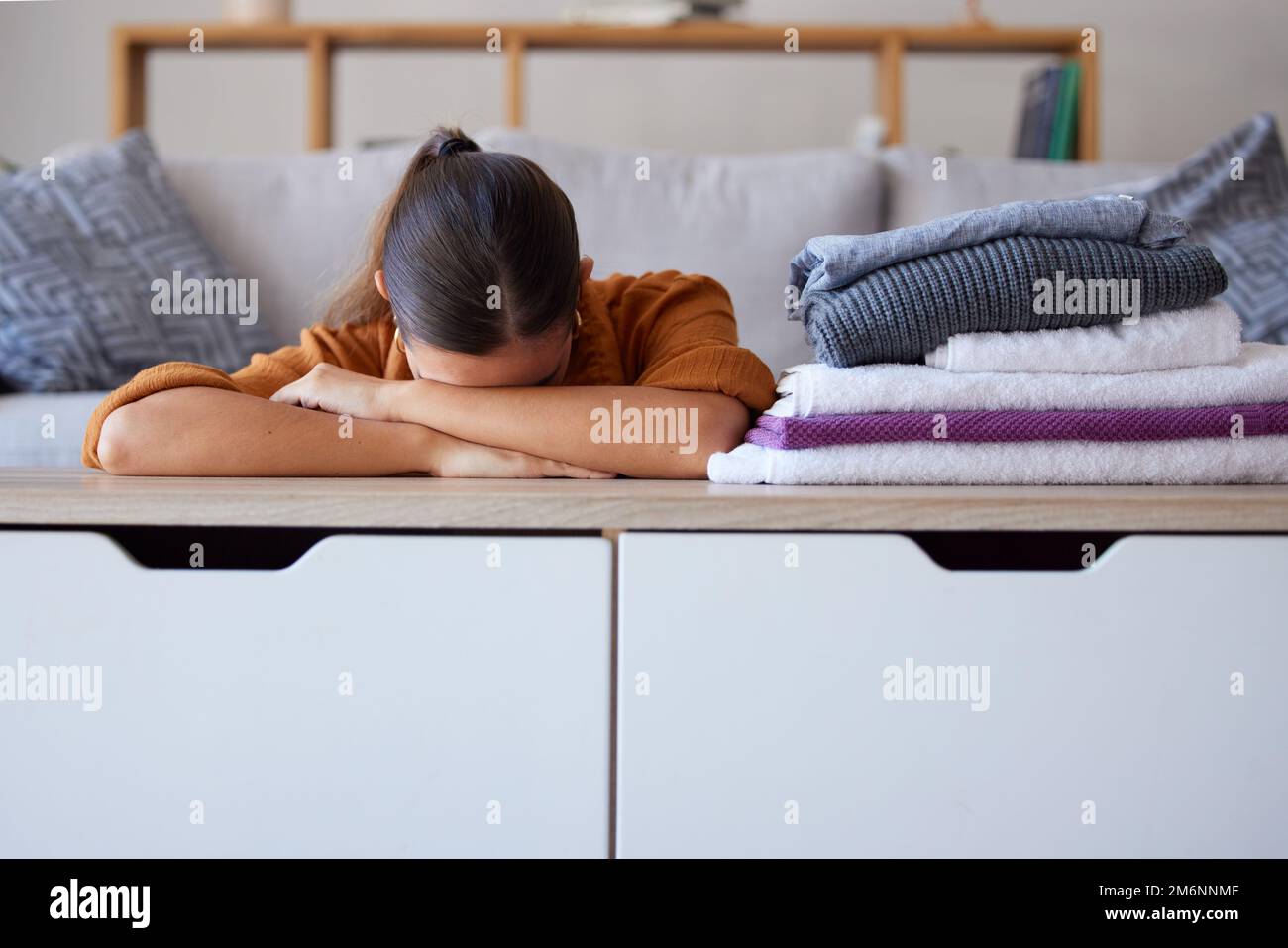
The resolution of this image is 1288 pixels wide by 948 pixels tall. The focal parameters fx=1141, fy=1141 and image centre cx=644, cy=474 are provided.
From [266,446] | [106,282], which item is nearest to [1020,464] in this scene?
[266,446]

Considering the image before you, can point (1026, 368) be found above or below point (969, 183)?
below

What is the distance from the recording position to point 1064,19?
2701 mm

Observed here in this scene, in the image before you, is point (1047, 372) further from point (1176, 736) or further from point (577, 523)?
point (577, 523)

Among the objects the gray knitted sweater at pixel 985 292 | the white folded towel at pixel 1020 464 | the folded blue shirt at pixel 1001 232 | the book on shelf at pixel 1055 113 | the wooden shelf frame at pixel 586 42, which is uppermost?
the wooden shelf frame at pixel 586 42

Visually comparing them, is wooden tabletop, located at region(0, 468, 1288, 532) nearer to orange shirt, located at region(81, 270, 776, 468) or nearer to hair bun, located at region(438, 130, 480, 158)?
orange shirt, located at region(81, 270, 776, 468)

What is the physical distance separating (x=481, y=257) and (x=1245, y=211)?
4.28ft

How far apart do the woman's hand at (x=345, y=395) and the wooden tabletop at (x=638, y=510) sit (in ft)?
0.67

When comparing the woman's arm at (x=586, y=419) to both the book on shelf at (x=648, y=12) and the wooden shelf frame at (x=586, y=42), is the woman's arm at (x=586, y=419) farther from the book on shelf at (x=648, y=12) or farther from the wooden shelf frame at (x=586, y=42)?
the book on shelf at (x=648, y=12)

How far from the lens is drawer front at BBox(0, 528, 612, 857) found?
64cm

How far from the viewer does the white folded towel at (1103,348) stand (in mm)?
778

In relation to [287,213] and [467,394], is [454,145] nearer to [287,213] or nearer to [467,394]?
[467,394]

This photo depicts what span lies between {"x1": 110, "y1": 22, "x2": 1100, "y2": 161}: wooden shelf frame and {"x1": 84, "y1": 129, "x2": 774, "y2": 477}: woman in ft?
4.75

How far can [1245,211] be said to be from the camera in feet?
5.41

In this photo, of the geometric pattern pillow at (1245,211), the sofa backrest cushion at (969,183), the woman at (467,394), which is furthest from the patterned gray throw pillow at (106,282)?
the geometric pattern pillow at (1245,211)
